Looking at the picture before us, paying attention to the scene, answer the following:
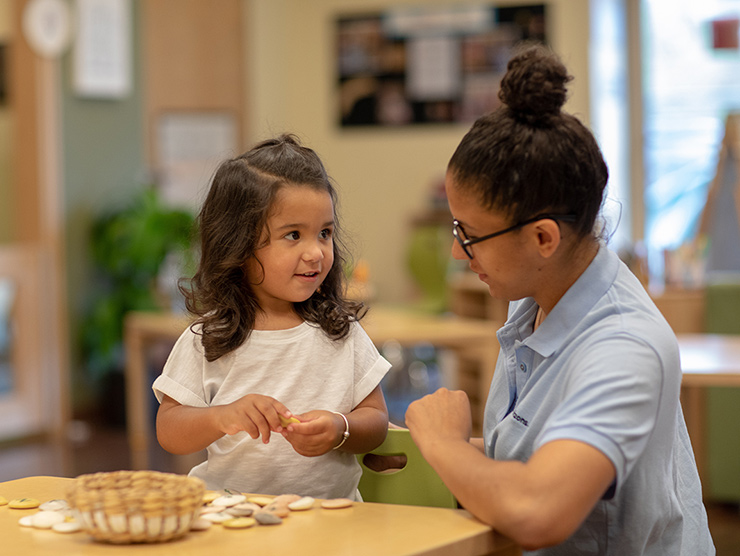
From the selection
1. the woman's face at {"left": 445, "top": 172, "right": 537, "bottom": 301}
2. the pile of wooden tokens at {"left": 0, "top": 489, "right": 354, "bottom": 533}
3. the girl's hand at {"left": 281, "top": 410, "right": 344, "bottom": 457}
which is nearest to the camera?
the pile of wooden tokens at {"left": 0, "top": 489, "right": 354, "bottom": 533}

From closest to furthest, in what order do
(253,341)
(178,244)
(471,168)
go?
(471,168) → (253,341) → (178,244)

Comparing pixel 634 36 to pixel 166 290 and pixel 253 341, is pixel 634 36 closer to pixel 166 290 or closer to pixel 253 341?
pixel 166 290

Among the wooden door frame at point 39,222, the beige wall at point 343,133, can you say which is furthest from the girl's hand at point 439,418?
the beige wall at point 343,133

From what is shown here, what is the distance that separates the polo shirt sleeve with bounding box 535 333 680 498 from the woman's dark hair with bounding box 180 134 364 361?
0.58 m

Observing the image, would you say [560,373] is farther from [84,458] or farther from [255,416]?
[84,458]

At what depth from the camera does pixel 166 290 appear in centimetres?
564

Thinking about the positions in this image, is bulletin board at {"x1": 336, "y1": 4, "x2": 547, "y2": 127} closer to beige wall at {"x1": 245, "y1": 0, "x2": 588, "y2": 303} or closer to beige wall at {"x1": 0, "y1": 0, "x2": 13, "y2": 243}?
beige wall at {"x1": 245, "y1": 0, "x2": 588, "y2": 303}

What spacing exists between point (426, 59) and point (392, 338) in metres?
3.73

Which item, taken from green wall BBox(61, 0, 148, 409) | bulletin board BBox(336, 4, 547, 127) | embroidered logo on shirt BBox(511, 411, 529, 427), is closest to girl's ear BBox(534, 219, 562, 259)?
embroidered logo on shirt BBox(511, 411, 529, 427)

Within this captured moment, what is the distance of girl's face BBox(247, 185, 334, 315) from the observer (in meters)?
1.57

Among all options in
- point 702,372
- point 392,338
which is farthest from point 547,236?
point 392,338

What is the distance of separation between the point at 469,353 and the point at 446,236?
2.67m

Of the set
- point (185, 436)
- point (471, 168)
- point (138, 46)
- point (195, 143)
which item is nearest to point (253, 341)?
point (185, 436)

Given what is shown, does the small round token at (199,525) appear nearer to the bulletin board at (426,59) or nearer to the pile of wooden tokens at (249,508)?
the pile of wooden tokens at (249,508)
